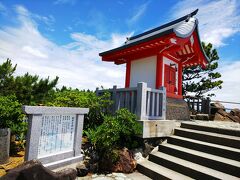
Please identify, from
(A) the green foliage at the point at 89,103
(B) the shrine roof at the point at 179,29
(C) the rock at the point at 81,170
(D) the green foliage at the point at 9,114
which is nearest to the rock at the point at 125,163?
(C) the rock at the point at 81,170

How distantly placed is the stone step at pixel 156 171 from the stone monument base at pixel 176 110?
385 centimetres

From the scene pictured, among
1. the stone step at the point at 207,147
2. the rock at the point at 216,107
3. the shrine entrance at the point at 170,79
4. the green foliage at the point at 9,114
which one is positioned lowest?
the stone step at the point at 207,147

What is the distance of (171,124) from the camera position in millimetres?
6992

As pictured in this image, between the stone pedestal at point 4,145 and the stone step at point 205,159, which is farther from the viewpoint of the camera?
the stone pedestal at point 4,145

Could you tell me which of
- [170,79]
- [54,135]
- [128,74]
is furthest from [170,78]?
[54,135]

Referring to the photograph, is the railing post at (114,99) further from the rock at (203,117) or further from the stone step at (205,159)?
the rock at (203,117)

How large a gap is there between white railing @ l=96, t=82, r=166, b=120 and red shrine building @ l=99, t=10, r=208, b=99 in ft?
8.37

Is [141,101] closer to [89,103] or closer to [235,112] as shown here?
[89,103]

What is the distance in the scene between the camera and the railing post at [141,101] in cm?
648

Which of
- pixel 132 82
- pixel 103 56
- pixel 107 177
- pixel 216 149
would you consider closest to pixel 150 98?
pixel 216 149

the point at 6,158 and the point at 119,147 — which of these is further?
the point at 119,147

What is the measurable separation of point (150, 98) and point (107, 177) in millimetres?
3170

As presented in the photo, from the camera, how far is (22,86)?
916 cm

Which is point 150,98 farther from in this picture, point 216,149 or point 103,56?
point 103,56
